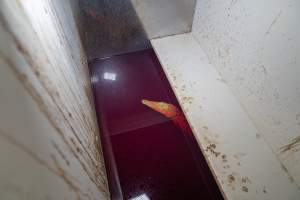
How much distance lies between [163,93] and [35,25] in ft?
3.92

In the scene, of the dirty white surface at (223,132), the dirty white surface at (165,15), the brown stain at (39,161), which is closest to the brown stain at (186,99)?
the dirty white surface at (223,132)

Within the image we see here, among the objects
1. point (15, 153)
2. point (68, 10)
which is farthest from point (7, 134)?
point (68, 10)

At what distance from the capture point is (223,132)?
1437 millimetres

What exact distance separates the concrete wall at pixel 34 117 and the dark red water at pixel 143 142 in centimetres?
52

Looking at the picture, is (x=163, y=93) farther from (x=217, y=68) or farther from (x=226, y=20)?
(x=226, y=20)

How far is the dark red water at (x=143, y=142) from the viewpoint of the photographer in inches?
52.3

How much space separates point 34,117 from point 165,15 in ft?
5.45

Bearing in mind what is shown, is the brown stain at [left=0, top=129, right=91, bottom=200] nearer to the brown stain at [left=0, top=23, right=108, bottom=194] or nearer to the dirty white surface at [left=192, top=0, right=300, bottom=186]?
the brown stain at [left=0, top=23, right=108, bottom=194]

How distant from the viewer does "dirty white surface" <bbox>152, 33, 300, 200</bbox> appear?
1217mm

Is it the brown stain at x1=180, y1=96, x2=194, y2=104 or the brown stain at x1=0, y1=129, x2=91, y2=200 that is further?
the brown stain at x1=180, y1=96, x2=194, y2=104

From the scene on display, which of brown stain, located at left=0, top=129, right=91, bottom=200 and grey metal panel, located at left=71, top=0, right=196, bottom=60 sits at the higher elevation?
grey metal panel, located at left=71, top=0, right=196, bottom=60

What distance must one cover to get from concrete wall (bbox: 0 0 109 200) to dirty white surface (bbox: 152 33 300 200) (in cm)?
81

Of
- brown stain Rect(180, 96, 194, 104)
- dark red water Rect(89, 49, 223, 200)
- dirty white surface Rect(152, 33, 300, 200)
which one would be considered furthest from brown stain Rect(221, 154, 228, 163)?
brown stain Rect(180, 96, 194, 104)

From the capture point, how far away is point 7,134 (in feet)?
1.31
